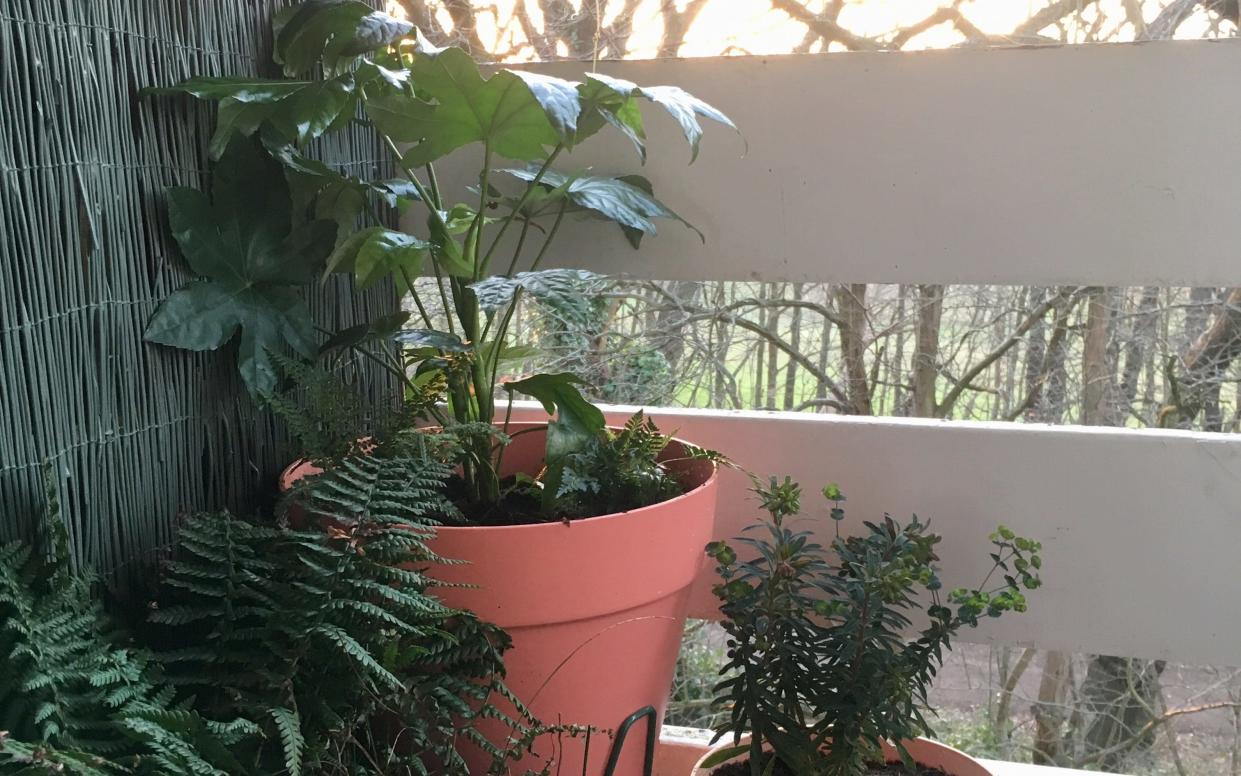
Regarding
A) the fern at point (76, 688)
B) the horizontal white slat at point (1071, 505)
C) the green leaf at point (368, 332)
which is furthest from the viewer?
the horizontal white slat at point (1071, 505)

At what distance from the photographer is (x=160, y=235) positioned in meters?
0.87

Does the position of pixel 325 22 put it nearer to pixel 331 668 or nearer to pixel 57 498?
pixel 57 498

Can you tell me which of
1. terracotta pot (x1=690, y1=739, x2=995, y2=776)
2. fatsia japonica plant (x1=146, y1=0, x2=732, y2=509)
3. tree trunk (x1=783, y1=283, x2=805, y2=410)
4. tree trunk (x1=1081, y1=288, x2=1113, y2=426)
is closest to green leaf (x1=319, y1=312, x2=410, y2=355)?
fatsia japonica plant (x1=146, y1=0, x2=732, y2=509)

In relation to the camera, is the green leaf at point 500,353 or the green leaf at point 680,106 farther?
the green leaf at point 500,353

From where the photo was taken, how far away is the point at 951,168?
1.06 metres

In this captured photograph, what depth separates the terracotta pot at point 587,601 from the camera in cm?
84

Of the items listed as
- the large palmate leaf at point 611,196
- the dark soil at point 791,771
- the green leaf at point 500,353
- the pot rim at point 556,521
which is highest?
the large palmate leaf at point 611,196

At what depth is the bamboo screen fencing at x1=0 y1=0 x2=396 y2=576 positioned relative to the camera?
719mm

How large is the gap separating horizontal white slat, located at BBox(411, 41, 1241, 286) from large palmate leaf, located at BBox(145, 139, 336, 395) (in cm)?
34

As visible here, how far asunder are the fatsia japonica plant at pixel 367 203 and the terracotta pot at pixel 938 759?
1.48ft

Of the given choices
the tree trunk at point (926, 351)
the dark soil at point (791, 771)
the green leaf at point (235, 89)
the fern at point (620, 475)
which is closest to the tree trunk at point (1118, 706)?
the tree trunk at point (926, 351)

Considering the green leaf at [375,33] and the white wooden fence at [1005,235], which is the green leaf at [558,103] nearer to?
the green leaf at [375,33]

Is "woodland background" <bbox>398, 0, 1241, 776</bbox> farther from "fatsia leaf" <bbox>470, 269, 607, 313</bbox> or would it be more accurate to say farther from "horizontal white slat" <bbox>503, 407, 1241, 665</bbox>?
"fatsia leaf" <bbox>470, 269, 607, 313</bbox>

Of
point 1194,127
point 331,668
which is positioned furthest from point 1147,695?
point 331,668
